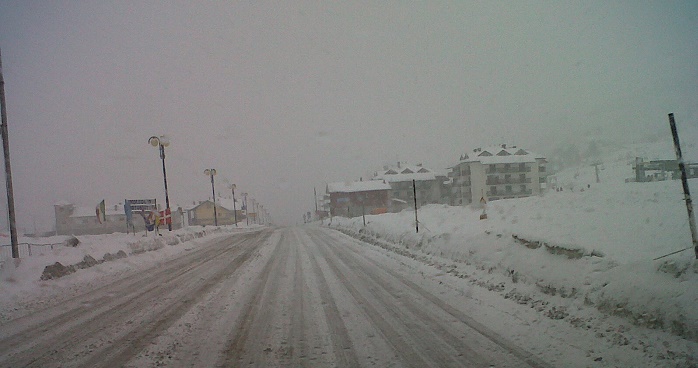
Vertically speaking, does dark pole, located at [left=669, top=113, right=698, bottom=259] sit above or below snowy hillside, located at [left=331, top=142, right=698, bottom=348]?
above

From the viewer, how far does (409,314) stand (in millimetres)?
5820

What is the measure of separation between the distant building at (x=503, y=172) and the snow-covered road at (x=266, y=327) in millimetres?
43315

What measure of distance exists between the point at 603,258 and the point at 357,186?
72.3 meters

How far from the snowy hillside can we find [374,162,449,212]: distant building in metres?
56.7

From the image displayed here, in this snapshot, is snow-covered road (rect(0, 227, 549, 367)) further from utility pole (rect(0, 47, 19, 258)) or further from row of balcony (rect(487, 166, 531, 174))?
row of balcony (rect(487, 166, 531, 174))

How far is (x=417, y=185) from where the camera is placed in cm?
7400

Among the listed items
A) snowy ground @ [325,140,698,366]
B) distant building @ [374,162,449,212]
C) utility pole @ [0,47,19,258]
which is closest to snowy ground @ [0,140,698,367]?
snowy ground @ [325,140,698,366]

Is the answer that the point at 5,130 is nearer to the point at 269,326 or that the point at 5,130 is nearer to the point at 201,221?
the point at 269,326

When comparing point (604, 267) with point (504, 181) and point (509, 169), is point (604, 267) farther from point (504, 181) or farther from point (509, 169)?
point (509, 169)

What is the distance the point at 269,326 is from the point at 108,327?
2.70 metres

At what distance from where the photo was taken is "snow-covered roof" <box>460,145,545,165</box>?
50.2m

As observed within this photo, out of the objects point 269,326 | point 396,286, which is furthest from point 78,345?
point 396,286

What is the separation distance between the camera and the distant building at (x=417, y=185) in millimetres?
72875

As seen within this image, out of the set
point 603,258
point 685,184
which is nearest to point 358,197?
point 603,258
